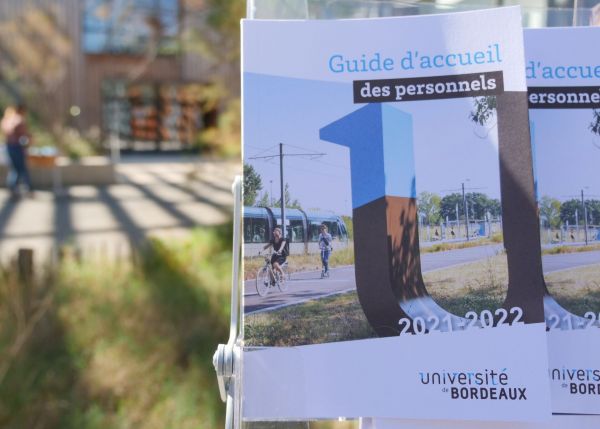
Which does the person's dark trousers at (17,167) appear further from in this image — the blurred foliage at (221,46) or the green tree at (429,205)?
the green tree at (429,205)

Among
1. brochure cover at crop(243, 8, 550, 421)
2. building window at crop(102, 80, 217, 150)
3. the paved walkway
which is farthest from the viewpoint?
building window at crop(102, 80, 217, 150)

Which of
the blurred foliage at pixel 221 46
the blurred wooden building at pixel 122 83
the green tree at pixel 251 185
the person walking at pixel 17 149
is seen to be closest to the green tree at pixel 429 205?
→ the green tree at pixel 251 185

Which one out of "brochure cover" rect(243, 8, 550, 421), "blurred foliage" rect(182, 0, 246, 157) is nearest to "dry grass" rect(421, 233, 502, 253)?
"brochure cover" rect(243, 8, 550, 421)

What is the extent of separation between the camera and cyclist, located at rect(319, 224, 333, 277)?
1.55 meters

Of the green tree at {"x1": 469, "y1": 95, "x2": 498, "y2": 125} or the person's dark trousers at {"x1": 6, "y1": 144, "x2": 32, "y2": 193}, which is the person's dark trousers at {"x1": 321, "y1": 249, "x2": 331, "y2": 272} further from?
the person's dark trousers at {"x1": 6, "y1": 144, "x2": 32, "y2": 193}

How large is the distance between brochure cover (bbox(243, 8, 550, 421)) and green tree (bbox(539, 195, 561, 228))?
0.14m

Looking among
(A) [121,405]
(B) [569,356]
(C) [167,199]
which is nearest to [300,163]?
(B) [569,356]

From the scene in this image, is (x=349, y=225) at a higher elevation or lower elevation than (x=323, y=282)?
higher

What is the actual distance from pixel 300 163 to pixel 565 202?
57 centimetres

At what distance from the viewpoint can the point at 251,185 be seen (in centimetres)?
154

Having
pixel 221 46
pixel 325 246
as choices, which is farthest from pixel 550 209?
pixel 221 46

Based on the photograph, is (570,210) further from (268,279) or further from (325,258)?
(268,279)

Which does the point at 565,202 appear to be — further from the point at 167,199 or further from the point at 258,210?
the point at 167,199

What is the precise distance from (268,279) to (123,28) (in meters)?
19.4
